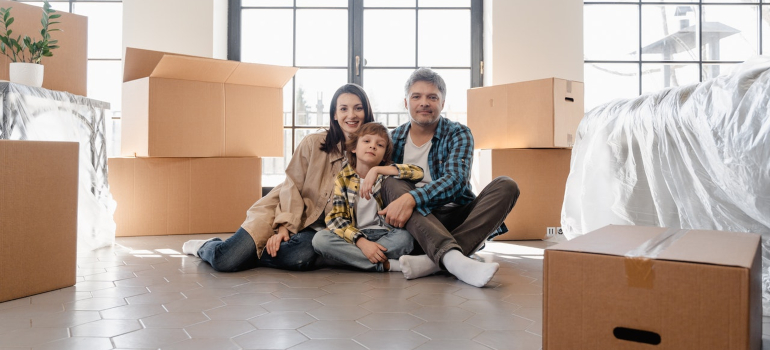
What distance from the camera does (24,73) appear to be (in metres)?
2.14

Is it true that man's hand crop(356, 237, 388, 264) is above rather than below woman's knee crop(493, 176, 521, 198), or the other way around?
below

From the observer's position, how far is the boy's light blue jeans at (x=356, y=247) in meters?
1.86

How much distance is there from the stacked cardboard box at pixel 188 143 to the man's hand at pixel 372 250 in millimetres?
1316

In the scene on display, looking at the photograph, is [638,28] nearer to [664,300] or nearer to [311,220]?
A: [311,220]

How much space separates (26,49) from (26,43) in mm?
210

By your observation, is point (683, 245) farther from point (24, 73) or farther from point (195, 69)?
point (195, 69)

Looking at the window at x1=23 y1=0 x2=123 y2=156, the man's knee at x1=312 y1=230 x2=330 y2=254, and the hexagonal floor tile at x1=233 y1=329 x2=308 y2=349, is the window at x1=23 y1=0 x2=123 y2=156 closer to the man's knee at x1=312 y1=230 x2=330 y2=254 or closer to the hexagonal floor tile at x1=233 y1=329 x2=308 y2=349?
the man's knee at x1=312 y1=230 x2=330 y2=254

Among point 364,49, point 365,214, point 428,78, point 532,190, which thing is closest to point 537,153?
Result: point 532,190

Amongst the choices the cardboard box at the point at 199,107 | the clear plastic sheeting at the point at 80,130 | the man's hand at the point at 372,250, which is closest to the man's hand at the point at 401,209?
the man's hand at the point at 372,250

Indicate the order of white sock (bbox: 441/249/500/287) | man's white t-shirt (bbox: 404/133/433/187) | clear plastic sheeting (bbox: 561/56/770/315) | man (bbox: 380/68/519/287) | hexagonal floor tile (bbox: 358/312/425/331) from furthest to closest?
man's white t-shirt (bbox: 404/133/433/187) → man (bbox: 380/68/519/287) → white sock (bbox: 441/249/500/287) → clear plastic sheeting (bbox: 561/56/770/315) → hexagonal floor tile (bbox: 358/312/425/331)

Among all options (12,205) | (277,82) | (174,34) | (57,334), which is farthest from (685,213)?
(174,34)

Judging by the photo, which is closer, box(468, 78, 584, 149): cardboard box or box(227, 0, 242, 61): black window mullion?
box(468, 78, 584, 149): cardboard box

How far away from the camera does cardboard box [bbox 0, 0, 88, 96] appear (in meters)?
2.32

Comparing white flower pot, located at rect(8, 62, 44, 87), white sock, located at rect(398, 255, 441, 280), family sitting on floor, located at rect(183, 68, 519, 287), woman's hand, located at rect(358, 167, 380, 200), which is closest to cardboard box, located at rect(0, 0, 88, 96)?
white flower pot, located at rect(8, 62, 44, 87)
